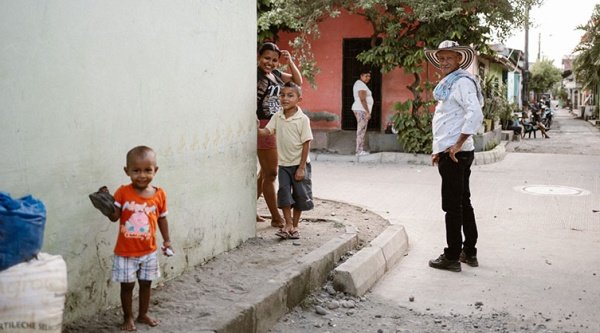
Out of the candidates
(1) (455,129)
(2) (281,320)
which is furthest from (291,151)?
(2) (281,320)

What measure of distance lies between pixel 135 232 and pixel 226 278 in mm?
1230

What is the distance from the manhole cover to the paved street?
2cm

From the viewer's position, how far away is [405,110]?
13.5 m

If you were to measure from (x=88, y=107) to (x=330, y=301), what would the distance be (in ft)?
7.44

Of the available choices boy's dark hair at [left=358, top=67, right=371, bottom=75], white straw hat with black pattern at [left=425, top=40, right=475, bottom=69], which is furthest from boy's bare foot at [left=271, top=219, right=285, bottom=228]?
boy's dark hair at [left=358, top=67, right=371, bottom=75]

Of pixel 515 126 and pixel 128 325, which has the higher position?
pixel 515 126

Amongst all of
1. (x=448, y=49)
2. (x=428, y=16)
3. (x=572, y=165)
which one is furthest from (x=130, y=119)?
(x=572, y=165)

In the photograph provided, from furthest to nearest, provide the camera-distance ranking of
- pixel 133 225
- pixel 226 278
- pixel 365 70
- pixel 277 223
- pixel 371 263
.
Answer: pixel 365 70 < pixel 277 223 < pixel 371 263 < pixel 226 278 < pixel 133 225

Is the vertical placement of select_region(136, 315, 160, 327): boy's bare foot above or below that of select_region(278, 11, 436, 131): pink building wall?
below

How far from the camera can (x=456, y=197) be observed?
5.41 m

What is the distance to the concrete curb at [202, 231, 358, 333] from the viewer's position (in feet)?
12.1

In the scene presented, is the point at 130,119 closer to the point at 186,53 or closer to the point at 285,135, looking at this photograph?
the point at 186,53

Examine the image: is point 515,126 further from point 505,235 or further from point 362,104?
point 505,235

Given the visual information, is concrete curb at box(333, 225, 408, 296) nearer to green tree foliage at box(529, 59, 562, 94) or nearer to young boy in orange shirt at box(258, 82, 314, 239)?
young boy in orange shirt at box(258, 82, 314, 239)
